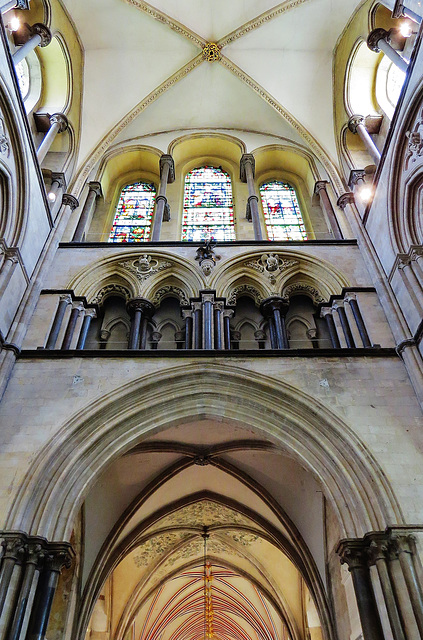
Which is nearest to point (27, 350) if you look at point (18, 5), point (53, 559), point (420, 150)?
point (53, 559)

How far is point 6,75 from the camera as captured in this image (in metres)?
7.79

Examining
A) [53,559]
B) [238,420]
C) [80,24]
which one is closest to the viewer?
[53,559]

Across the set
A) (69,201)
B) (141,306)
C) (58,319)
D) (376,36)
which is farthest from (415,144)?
(69,201)

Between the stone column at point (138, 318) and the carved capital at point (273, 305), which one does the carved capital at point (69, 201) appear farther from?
the carved capital at point (273, 305)

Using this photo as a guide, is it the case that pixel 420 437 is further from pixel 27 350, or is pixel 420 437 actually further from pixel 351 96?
pixel 351 96

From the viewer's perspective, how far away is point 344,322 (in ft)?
26.2

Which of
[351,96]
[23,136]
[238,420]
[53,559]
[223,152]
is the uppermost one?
[223,152]

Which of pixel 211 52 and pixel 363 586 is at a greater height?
pixel 211 52

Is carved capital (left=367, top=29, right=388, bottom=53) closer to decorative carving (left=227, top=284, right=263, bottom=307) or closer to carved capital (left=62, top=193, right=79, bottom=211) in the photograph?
decorative carving (left=227, top=284, right=263, bottom=307)

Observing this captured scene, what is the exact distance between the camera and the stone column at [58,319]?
7549 mm

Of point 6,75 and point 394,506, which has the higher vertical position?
point 6,75

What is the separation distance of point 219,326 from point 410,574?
4.29 metres

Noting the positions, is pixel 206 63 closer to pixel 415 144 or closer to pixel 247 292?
pixel 415 144

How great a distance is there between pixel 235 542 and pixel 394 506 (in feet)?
23.6
